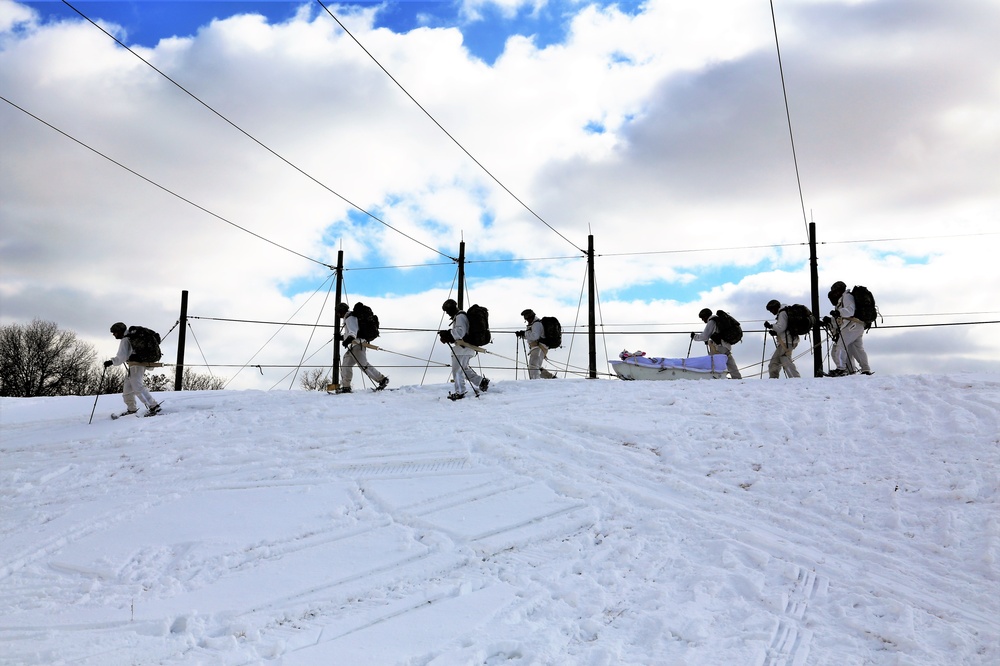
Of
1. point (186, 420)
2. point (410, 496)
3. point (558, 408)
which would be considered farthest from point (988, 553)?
point (186, 420)

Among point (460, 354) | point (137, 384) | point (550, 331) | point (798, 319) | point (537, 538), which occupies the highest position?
point (798, 319)

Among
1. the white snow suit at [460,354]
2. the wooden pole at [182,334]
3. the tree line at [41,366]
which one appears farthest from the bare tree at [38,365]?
the white snow suit at [460,354]

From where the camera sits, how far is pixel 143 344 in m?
14.1

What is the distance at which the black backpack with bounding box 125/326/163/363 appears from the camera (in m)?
14.1

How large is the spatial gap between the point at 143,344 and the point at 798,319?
48.7ft

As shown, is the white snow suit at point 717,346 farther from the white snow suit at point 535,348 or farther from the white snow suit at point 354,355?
the white snow suit at point 354,355

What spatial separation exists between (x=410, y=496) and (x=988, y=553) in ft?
18.7

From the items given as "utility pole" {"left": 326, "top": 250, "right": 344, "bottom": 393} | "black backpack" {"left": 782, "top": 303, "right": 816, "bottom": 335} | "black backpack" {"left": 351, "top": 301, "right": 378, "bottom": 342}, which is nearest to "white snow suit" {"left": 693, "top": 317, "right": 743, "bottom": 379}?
"black backpack" {"left": 782, "top": 303, "right": 816, "bottom": 335}

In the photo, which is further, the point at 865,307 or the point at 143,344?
the point at 865,307

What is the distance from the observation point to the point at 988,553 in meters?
6.01

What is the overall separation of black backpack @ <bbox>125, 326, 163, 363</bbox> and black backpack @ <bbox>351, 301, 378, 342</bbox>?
172 inches

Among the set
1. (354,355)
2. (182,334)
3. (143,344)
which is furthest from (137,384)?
(182,334)

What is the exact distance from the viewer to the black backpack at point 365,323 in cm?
1646

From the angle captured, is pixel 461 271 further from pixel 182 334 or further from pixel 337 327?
pixel 182 334
